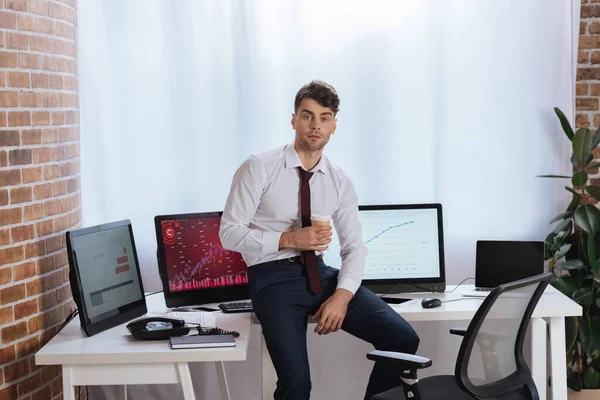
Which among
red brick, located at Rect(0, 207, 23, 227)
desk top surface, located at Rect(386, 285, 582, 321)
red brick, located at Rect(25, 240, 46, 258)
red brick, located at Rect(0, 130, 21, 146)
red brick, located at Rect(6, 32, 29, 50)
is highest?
red brick, located at Rect(6, 32, 29, 50)

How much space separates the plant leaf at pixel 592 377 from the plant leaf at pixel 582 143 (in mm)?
965

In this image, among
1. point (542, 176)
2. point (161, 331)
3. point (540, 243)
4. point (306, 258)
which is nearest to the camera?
point (161, 331)

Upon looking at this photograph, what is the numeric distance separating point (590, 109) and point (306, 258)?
1784mm

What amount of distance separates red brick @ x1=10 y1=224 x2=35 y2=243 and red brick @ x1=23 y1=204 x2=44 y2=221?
3cm

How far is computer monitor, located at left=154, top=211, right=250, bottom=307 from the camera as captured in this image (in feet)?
10.9

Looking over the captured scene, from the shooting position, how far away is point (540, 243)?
3416 mm

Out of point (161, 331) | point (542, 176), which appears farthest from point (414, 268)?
point (161, 331)

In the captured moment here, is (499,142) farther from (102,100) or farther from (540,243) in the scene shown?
(102,100)

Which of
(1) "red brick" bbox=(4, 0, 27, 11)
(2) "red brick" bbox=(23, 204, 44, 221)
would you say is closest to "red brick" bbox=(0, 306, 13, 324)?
(2) "red brick" bbox=(23, 204, 44, 221)

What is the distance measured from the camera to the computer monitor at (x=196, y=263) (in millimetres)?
3326

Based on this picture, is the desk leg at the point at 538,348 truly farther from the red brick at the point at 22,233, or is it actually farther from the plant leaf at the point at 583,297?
the red brick at the point at 22,233

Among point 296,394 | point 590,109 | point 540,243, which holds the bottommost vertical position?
point 296,394

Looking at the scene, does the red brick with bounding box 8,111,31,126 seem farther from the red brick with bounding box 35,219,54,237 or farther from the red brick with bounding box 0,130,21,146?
the red brick with bounding box 35,219,54,237

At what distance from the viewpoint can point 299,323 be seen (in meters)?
2.95
